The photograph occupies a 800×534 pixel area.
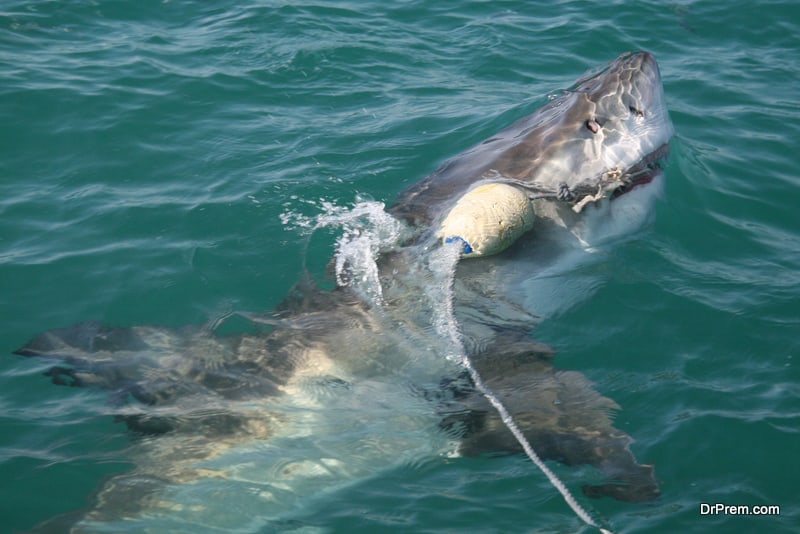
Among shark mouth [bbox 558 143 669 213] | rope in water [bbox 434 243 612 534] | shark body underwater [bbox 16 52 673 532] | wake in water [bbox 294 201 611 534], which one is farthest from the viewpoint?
shark mouth [bbox 558 143 669 213]

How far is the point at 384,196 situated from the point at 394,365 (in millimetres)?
2765

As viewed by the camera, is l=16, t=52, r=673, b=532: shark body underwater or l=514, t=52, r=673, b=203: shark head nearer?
l=16, t=52, r=673, b=532: shark body underwater

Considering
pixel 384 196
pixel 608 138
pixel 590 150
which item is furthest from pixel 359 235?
pixel 608 138

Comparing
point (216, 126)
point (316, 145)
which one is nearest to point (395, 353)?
point (316, 145)

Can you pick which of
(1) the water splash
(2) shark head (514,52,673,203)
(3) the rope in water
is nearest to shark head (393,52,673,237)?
(2) shark head (514,52,673,203)

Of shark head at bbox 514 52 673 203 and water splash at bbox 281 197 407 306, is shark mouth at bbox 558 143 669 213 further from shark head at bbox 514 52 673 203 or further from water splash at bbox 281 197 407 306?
water splash at bbox 281 197 407 306

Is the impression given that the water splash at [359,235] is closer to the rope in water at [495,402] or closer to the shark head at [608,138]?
the rope in water at [495,402]

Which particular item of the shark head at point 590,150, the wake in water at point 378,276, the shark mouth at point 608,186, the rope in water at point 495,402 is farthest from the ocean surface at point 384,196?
the shark head at point 590,150

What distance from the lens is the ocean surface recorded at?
223 inches

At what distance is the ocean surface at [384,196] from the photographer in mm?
5660

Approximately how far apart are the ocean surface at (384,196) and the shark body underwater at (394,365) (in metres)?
0.21

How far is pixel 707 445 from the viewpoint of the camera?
19.4 ft

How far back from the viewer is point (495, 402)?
19.5 ft

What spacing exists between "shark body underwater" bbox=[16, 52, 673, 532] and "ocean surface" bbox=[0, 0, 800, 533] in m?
0.21
